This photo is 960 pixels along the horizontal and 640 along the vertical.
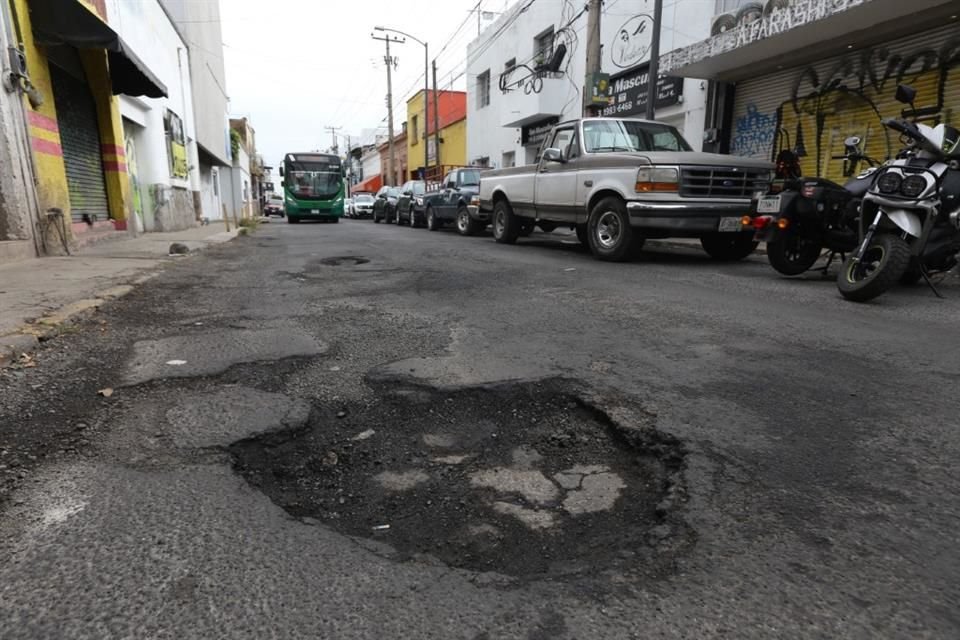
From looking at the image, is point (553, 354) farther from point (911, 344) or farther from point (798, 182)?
point (798, 182)

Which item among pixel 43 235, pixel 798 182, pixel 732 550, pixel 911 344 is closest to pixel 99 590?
pixel 732 550

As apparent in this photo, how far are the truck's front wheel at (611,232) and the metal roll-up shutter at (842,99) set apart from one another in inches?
132

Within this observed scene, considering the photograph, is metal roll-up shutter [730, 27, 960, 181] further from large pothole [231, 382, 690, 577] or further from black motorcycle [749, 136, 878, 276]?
large pothole [231, 382, 690, 577]

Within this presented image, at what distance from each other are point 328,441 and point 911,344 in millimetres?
3608

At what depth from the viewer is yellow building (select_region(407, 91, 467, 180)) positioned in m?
29.8

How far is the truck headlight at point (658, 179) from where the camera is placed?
287 inches

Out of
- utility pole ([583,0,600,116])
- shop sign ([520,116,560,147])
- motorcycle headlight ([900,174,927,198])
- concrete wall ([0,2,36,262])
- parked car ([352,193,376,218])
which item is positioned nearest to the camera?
motorcycle headlight ([900,174,927,198])

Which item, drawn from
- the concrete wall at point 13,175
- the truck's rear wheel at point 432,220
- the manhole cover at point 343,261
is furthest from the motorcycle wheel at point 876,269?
the truck's rear wheel at point 432,220

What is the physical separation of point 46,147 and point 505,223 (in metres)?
7.24

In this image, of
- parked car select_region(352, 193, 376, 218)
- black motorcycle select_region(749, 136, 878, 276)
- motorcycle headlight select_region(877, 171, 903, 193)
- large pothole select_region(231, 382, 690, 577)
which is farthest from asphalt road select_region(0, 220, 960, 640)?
parked car select_region(352, 193, 376, 218)

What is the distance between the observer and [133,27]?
12.3 meters

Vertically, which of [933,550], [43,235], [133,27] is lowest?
[933,550]

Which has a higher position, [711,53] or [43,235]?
[711,53]

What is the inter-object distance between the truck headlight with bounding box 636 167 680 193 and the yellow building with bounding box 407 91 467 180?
22.1 m
